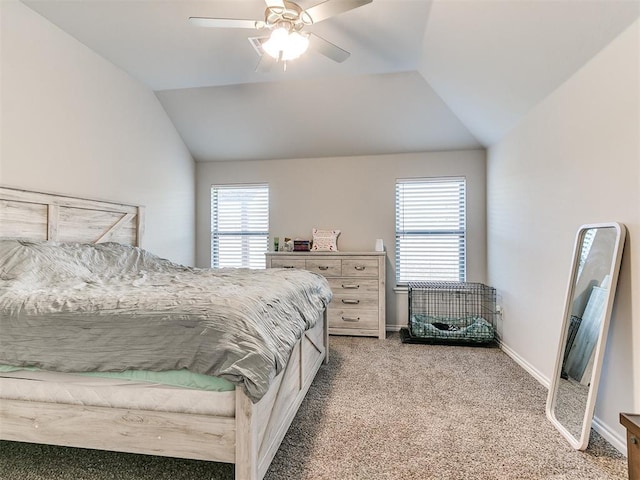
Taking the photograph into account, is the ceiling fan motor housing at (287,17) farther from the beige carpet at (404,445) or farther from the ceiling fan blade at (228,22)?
the beige carpet at (404,445)

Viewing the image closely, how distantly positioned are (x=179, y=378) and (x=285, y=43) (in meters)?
1.89

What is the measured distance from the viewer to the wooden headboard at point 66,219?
225 centimetres

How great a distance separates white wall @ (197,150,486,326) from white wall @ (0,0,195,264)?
3.08 ft

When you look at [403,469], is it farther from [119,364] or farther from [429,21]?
[429,21]

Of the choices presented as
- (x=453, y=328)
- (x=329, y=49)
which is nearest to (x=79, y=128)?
(x=329, y=49)

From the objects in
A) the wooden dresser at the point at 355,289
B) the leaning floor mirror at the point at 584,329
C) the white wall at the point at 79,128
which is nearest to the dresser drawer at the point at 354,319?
the wooden dresser at the point at 355,289

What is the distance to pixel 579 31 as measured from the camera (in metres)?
1.86

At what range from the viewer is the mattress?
133 centimetres

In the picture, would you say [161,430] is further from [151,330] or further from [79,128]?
[79,128]

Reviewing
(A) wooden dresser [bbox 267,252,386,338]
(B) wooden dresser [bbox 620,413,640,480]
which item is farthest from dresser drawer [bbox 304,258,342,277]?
(B) wooden dresser [bbox 620,413,640,480]

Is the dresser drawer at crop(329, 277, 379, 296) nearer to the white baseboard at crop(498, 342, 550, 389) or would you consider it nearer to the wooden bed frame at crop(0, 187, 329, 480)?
the white baseboard at crop(498, 342, 550, 389)

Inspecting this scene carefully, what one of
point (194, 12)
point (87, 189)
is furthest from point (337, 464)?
point (194, 12)

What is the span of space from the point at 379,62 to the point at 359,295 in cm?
238

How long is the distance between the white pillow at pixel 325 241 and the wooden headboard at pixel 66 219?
196 centimetres
